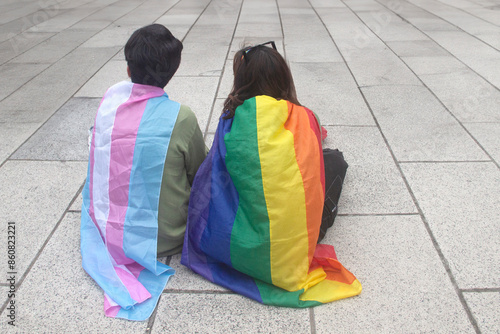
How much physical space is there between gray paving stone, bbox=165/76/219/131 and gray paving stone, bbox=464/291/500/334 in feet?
8.32

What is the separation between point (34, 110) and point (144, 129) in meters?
2.69

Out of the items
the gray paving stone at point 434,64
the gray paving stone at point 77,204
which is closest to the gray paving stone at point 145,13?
the gray paving stone at point 434,64

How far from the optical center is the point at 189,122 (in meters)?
2.21

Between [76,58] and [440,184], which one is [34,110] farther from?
[440,184]

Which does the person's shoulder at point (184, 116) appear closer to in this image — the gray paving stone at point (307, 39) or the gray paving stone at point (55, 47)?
the gray paving stone at point (307, 39)

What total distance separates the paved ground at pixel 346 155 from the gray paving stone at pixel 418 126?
0.02m

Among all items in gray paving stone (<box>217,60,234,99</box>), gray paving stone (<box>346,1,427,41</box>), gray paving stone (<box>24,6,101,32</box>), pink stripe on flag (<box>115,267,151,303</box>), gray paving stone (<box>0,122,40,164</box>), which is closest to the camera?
pink stripe on flag (<box>115,267,151,303</box>)

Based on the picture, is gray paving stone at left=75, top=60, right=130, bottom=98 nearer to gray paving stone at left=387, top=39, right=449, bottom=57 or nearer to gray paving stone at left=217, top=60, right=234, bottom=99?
gray paving stone at left=217, top=60, right=234, bottom=99

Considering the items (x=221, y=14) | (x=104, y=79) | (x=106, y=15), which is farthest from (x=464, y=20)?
(x=106, y=15)

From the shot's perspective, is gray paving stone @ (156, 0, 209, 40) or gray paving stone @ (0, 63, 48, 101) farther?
gray paving stone @ (156, 0, 209, 40)

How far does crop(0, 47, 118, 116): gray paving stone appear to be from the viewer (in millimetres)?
4332

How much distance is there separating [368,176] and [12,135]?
3080 millimetres
